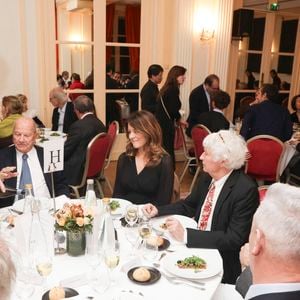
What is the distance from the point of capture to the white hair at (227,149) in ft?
7.46

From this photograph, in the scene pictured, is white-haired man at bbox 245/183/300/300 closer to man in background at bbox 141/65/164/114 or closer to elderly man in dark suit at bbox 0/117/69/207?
elderly man in dark suit at bbox 0/117/69/207

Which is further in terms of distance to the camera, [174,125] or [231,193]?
[174,125]


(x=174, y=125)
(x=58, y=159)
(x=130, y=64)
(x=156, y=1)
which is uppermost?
(x=156, y=1)

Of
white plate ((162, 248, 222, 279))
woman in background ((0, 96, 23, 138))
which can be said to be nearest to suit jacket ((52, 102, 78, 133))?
woman in background ((0, 96, 23, 138))

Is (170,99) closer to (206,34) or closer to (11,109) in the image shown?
(206,34)

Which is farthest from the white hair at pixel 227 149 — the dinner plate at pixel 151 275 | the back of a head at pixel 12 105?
the back of a head at pixel 12 105

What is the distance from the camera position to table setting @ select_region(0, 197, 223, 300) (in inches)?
61.8

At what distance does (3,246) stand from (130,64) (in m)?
5.96

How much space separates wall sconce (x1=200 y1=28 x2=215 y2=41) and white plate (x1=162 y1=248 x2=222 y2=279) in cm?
538

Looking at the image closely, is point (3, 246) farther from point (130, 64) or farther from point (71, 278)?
point (130, 64)

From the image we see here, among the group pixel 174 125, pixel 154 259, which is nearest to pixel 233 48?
pixel 174 125

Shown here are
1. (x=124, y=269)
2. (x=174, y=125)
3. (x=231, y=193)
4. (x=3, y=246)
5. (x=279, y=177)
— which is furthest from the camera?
(x=174, y=125)

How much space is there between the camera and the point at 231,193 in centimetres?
226

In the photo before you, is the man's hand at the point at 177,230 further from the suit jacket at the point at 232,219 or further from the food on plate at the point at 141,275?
the food on plate at the point at 141,275
